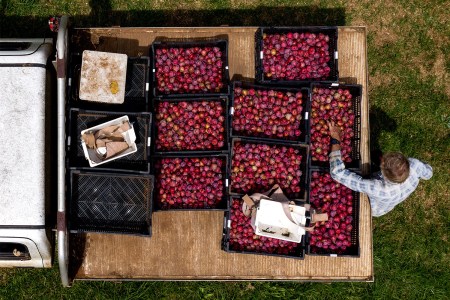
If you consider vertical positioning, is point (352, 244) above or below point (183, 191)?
below

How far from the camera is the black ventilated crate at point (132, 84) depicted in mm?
5844

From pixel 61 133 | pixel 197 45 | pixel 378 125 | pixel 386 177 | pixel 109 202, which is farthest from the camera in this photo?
pixel 378 125

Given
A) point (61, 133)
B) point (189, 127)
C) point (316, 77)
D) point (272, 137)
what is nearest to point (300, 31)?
point (316, 77)

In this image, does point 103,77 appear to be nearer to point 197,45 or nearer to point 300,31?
point 197,45

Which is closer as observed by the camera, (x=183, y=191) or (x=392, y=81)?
(x=183, y=191)

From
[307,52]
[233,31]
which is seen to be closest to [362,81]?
[307,52]

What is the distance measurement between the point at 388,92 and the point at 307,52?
6.80 ft

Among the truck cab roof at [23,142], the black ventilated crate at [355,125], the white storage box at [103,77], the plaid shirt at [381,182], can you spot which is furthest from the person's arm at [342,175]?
the truck cab roof at [23,142]

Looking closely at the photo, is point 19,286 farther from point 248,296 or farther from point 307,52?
point 307,52

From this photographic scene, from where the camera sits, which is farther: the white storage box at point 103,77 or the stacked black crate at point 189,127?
the stacked black crate at point 189,127

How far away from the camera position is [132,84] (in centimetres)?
593

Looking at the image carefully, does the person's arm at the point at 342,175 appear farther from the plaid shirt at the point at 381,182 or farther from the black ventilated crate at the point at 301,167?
the black ventilated crate at the point at 301,167

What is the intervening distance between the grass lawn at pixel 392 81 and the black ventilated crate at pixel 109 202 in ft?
6.78

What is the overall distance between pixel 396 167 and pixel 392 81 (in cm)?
274
